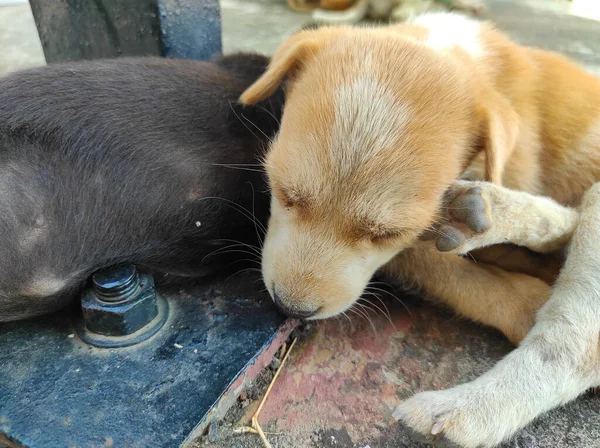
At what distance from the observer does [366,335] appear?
7.65 feet

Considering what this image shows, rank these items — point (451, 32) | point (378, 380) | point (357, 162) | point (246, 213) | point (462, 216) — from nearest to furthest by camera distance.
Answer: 1. point (357, 162)
2. point (462, 216)
3. point (378, 380)
4. point (246, 213)
5. point (451, 32)

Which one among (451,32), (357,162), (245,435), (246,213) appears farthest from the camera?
(451,32)

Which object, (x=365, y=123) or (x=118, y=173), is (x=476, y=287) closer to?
(x=365, y=123)

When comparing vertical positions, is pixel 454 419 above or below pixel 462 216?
below

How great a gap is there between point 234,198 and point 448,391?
1133 millimetres

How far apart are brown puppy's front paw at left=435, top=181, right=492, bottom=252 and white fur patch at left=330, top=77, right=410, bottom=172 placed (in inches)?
15.9

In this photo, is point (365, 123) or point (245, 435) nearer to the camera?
point (365, 123)

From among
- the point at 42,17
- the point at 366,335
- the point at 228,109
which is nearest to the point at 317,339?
the point at 366,335

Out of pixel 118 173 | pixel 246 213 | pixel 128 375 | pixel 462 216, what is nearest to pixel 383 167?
pixel 462 216

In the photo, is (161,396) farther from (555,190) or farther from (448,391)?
(555,190)

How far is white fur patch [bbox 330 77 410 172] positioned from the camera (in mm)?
1808

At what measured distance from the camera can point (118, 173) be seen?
2051 mm

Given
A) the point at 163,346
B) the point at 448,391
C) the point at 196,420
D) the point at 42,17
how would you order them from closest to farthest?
1. the point at 196,420
2. the point at 448,391
3. the point at 163,346
4. the point at 42,17

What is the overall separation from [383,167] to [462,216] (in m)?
0.42
